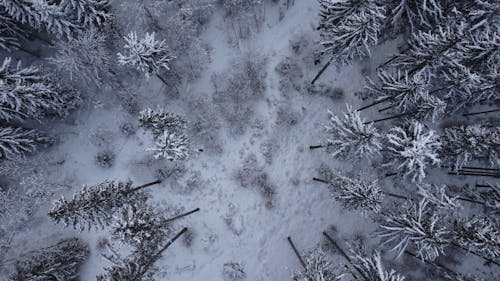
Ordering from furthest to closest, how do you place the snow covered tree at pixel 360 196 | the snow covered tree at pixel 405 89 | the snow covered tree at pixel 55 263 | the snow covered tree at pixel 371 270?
1. the snow covered tree at pixel 55 263
2. the snow covered tree at pixel 405 89
3. the snow covered tree at pixel 360 196
4. the snow covered tree at pixel 371 270

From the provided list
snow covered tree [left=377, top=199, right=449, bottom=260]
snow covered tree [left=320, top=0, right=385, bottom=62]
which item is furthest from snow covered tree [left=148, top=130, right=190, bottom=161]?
snow covered tree [left=377, top=199, right=449, bottom=260]

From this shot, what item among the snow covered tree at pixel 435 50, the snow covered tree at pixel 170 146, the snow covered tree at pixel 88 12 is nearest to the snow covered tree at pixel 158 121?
the snow covered tree at pixel 170 146

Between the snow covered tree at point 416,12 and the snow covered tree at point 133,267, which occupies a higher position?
the snow covered tree at point 416,12

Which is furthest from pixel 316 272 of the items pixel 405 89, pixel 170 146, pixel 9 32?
pixel 9 32

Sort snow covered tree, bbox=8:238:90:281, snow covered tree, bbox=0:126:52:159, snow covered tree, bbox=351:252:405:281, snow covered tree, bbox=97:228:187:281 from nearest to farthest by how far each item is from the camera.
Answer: snow covered tree, bbox=351:252:405:281
snow covered tree, bbox=97:228:187:281
snow covered tree, bbox=8:238:90:281
snow covered tree, bbox=0:126:52:159

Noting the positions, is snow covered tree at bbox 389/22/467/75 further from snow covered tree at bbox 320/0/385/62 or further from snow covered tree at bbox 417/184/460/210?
snow covered tree at bbox 417/184/460/210

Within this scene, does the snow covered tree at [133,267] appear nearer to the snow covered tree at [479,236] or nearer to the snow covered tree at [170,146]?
the snow covered tree at [170,146]

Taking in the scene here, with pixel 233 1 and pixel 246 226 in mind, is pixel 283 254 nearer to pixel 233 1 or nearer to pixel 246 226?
pixel 246 226
